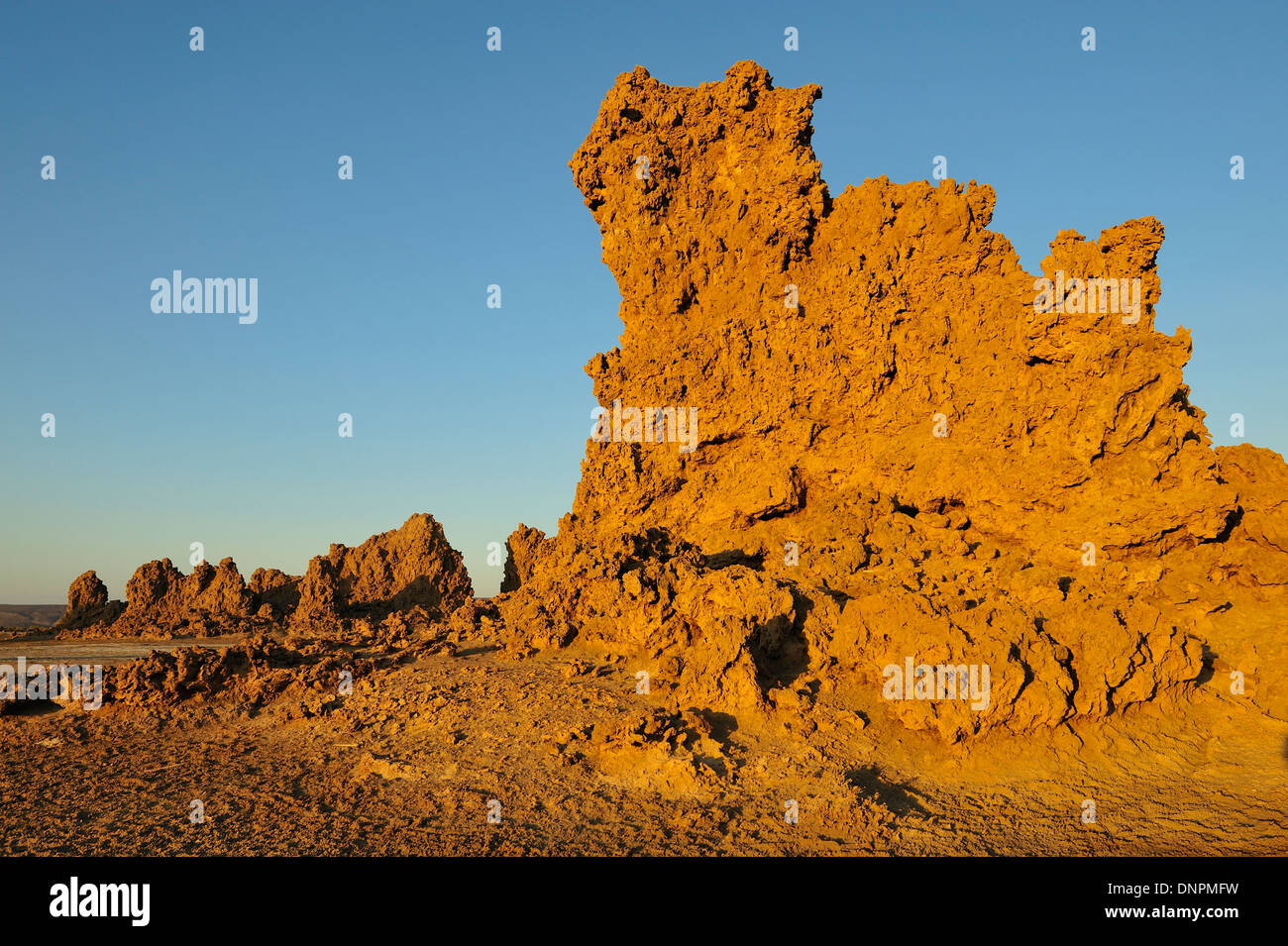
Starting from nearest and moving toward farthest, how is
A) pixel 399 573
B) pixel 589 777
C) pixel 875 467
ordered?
pixel 589 777
pixel 875 467
pixel 399 573

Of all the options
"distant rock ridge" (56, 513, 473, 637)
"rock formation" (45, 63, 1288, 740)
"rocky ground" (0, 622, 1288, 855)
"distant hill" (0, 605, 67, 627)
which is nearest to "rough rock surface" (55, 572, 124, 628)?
"distant rock ridge" (56, 513, 473, 637)

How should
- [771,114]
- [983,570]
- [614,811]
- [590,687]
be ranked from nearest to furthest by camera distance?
1. [614,811]
2. [590,687]
3. [983,570]
4. [771,114]

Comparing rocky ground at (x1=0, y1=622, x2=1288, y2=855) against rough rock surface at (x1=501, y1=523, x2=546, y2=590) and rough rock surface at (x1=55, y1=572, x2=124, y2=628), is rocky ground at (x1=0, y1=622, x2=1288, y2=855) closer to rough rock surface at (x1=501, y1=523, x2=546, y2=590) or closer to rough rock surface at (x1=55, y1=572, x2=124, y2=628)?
rough rock surface at (x1=501, y1=523, x2=546, y2=590)

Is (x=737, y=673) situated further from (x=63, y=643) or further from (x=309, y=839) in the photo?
(x=63, y=643)

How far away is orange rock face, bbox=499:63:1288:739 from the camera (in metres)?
11.4

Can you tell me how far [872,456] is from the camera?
14.3 meters

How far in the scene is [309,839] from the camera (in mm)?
7867

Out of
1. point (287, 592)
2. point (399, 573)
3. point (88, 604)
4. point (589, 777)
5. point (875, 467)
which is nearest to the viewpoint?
point (589, 777)

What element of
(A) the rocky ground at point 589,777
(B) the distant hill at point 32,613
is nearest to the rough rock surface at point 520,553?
(A) the rocky ground at point 589,777

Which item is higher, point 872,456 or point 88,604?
point 872,456

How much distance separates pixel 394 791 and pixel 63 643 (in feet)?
39.4

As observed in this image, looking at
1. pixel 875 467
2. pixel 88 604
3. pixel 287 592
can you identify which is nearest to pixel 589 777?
pixel 875 467

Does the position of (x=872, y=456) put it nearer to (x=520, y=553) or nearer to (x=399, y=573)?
(x=520, y=553)

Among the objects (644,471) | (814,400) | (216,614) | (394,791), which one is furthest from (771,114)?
(216,614)
